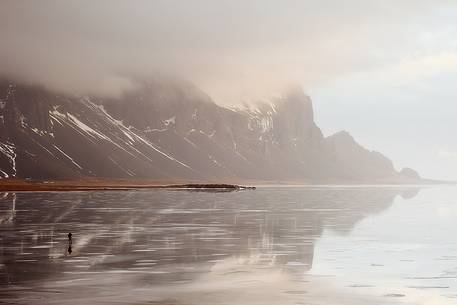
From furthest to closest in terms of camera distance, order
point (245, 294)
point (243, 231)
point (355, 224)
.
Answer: point (355, 224) → point (243, 231) → point (245, 294)

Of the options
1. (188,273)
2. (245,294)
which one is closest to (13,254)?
(188,273)

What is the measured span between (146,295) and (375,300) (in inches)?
344

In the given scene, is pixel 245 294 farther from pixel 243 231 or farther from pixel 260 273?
pixel 243 231

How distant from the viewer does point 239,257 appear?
38812mm

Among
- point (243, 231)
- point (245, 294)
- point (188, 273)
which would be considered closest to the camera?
point (245, 294)

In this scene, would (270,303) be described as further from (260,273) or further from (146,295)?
(260,273)

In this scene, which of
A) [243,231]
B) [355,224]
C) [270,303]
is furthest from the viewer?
[355,224]

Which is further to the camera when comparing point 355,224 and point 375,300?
point 355,224

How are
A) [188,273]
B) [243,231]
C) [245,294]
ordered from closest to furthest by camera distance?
1. [245,294]
2. [188,273]
3. [243,231]

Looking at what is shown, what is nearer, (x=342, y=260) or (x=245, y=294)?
(x=245, y=294)

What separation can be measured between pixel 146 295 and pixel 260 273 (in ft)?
26.3

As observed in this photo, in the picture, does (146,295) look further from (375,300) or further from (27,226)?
(27,226)

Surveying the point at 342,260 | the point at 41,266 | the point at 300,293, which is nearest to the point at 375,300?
the point at 300,293

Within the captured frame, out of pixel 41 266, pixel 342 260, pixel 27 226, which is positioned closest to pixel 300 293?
pixel 342 260
